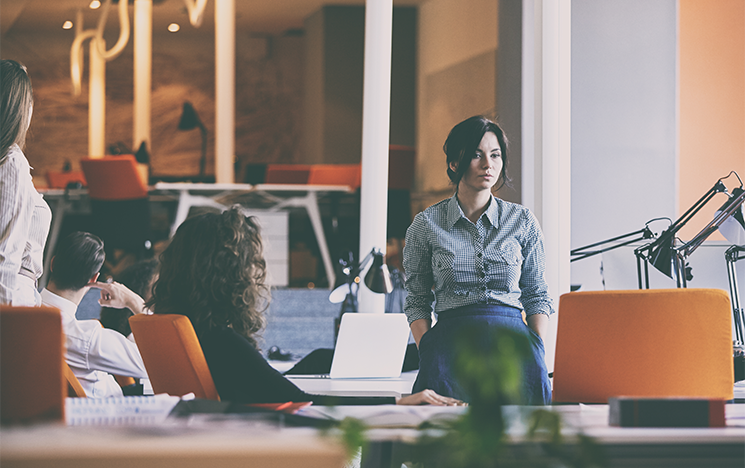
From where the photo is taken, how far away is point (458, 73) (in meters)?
9.15

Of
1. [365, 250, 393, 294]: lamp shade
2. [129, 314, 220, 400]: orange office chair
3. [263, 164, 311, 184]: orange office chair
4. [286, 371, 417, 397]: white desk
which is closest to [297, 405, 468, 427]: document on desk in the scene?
[129, 314, 220, 400]: orange office chair

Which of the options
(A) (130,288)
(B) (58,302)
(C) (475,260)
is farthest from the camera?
(A) (130,288)

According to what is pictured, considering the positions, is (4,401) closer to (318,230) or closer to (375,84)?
(375,84)

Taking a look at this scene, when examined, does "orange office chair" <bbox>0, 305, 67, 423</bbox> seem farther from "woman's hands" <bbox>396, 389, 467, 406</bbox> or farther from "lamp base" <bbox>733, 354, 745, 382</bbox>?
"lamp base" <bbox>733, 354, 745, 382</bbox>

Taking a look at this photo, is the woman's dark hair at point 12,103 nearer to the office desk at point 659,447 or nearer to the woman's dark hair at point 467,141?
the woman's dark hair at point 467,141

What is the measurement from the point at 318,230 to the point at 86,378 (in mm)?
4500

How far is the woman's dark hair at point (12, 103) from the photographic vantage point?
6.98ft

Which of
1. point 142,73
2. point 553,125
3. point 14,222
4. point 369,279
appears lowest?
point 369,279

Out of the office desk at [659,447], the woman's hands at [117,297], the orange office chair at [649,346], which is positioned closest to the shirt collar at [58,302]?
the woman's hands at [117,297]

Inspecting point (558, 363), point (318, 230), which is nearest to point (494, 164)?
point (558, 363)

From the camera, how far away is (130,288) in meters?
3.64

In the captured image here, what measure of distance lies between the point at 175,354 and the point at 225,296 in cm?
21

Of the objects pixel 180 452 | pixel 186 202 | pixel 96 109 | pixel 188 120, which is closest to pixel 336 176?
pixel 188 120

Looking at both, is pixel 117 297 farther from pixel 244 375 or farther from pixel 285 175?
pixel 285 175
